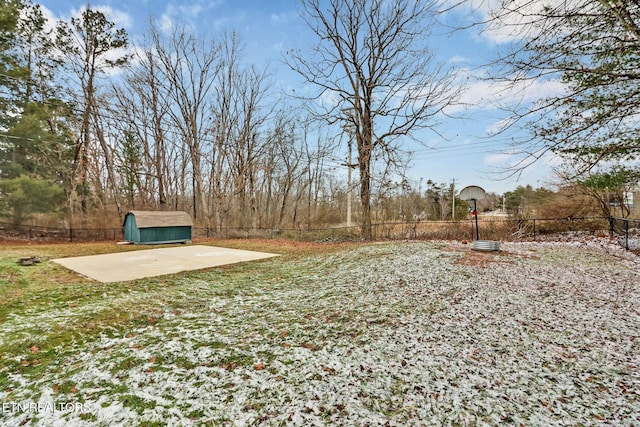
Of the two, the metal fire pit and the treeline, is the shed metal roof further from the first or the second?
the metal fire pit

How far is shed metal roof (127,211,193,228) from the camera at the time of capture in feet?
40.0

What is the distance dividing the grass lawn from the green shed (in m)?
8.02

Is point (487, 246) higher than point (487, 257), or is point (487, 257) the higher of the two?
point (487, 246)

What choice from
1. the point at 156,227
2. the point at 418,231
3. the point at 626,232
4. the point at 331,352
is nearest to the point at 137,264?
the point at 156,227

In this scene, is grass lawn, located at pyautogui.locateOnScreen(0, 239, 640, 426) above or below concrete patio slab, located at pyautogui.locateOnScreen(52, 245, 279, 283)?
below

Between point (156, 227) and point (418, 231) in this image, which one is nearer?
point (418, 231)

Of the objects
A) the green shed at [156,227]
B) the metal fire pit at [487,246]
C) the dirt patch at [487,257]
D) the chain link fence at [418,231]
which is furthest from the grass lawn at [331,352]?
the green shed at [156,227]

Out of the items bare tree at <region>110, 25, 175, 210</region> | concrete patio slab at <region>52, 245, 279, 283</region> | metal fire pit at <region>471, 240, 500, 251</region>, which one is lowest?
concrete patio slab at <region>52, 245, 279, 283</region>

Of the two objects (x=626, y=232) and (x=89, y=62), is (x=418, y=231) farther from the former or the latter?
(x=89, y=62)

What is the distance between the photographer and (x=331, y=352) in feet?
7.97

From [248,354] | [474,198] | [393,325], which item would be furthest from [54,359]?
[474,198]

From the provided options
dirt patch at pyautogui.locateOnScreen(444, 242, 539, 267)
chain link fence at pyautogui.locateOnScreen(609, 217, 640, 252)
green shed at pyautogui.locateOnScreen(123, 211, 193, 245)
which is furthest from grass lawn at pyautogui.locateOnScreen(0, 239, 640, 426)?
green shed at pyautogui.locateOnScreen(123, 211, 193, 245)

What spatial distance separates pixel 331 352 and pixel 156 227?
1271cm

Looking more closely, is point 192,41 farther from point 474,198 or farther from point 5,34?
point 474,198
